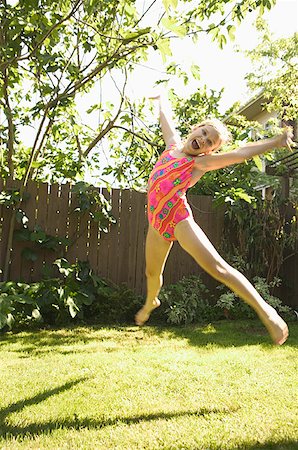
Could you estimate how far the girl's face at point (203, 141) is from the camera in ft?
7.63

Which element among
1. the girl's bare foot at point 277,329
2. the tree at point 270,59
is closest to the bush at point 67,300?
the girl's bare foot at point 277,329

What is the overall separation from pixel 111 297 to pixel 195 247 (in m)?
2.89

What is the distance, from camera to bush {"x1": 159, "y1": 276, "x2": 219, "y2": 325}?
4.82 meters

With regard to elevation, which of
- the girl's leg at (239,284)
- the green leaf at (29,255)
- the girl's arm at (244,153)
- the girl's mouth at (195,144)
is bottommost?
the girl's leg at (239,284)

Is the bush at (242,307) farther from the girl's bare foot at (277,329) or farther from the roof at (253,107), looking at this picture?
the roof at (253,107)

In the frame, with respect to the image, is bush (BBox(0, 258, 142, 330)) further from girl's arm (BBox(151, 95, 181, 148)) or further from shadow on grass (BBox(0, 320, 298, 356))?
girl's arm (BBox(151, 95, 181, 148))

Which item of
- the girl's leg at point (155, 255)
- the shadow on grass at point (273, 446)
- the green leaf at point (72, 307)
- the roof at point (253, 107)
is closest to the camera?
the shadow on grass at point (273, 446)

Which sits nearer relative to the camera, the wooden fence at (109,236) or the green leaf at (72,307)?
the green leaf at (72,307)

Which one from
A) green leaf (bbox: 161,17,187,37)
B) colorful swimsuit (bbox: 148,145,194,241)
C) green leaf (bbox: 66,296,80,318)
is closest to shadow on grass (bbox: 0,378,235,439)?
colorful swimsuit (bbox: 148,145,194,241)

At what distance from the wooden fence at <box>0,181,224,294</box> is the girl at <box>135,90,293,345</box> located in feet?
8.71

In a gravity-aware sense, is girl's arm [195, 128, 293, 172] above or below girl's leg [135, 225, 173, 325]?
above

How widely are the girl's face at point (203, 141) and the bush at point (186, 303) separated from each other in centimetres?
273

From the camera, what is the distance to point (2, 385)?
2535 millimetres

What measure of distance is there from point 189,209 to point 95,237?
119 inches
